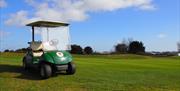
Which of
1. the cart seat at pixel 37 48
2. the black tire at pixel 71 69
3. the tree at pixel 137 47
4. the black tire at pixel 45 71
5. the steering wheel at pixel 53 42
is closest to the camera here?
the black tire at pixel 45 71

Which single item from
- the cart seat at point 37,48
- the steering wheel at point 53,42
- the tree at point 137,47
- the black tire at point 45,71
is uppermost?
the tree at point 137,47

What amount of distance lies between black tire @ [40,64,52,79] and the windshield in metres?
1.94

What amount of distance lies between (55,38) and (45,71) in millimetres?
3390

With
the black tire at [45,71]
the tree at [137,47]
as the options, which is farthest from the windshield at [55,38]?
the tree at [137,47]

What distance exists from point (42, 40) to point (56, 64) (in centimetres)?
287

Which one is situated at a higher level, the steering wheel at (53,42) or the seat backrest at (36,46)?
the steering wheel at (53,42)

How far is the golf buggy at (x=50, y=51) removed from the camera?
18562 millimetres

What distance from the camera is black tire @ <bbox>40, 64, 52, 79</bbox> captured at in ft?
59.3

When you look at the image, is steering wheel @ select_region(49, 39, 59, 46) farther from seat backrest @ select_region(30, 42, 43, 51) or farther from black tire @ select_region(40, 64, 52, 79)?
black tire @ select_region(40, 64, 52, 79)

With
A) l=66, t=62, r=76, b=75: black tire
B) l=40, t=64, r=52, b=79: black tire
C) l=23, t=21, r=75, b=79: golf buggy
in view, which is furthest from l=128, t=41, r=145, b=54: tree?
l=40, t=64, r=52, b=79: black tire

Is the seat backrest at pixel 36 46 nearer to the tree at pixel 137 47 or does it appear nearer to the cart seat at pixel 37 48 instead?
the cart seat at pixel 37 48

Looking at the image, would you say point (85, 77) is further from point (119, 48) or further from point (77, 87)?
point (119, 48)

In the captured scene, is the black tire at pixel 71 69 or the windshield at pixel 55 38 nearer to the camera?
the black tire at pixel 71 69

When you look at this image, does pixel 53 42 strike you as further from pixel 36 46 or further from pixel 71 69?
pixel 71 69
